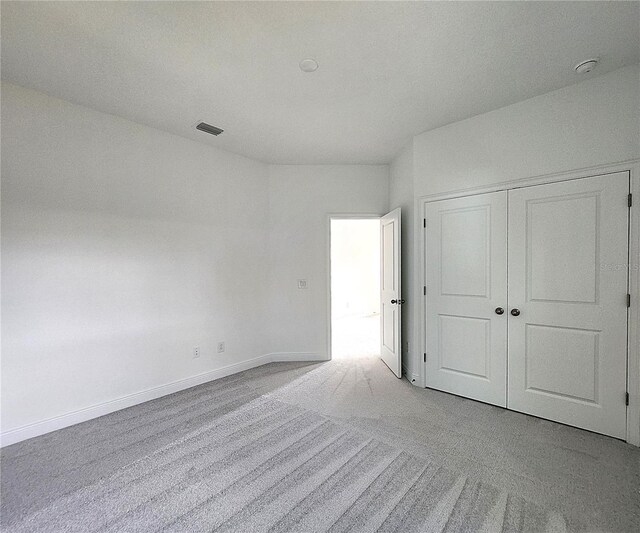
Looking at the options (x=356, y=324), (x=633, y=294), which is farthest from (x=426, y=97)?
(x=356, y=324)

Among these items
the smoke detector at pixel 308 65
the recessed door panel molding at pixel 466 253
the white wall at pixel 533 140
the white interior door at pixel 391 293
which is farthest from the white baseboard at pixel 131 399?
the smoke detector at pixel 308 65

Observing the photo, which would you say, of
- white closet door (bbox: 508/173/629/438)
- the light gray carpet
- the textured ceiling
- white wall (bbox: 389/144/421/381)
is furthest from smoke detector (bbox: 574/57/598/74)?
the light gray carpet

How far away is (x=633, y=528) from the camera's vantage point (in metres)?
1.52

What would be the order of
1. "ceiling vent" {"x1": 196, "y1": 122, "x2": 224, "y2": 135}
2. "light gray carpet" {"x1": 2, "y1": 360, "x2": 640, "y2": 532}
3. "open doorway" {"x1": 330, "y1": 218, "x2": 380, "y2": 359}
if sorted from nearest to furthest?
1. "light gray carpet" {"x1": 2, "y1": 360, "x2": 640, "y2": 532}
2. "ceiling vent" {"x1": 196, "y1": 122, "x2": 224, "y2": 135}
3. "open doorway" {"x1": 330, "y1": 218, "x2": 380, "y2": 359}

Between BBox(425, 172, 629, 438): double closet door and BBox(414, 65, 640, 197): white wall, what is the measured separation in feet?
0.61

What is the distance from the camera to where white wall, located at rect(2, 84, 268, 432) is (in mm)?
2369

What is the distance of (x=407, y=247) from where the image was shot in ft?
12.2

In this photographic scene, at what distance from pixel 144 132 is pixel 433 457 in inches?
151

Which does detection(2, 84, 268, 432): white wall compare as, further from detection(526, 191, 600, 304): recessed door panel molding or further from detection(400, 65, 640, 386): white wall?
detection(526, 191, 600, 304): recessed door panel molding

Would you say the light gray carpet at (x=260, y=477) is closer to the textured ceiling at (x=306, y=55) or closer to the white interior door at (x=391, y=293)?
the white interior door at (x=391, y=293)

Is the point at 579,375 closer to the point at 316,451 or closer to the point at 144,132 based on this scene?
the point at 316,451

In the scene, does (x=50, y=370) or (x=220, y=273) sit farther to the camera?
(x=220, y=273)

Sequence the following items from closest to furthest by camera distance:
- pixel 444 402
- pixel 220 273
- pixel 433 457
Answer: pixel 433 457 → pixel 444 402 → pixel 220 273

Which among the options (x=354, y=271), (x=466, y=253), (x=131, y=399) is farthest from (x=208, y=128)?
(x=354, y=271)
